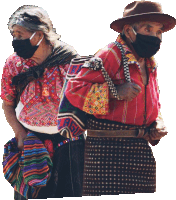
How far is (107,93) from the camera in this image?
638cm

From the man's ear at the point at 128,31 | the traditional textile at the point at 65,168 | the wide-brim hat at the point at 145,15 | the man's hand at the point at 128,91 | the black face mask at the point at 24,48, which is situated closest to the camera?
the man's hand at the point at 128,91

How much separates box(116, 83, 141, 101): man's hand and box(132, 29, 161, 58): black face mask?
1.20 feet

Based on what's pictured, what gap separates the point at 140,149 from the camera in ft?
21.7

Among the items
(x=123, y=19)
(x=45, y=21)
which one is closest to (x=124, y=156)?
(x=123, y=19)

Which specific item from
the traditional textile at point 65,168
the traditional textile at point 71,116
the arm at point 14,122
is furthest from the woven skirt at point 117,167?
the arm at point 14,122

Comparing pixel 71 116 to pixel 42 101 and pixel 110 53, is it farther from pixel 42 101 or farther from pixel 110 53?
pixel 42 101

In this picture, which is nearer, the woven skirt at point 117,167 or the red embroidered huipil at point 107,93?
the red embroidered huipil at point 107,93

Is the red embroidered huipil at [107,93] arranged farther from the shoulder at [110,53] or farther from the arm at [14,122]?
the arm at [14,122]

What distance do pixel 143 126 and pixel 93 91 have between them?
0.60m

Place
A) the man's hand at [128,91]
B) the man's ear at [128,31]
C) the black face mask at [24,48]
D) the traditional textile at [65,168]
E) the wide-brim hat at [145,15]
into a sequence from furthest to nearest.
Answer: the traditional textile at [65,168]
the black face mask at [24,48]
the man's ear at [128,31]
the wide-brim hat at [145,15]
the man's hand at [128,91]

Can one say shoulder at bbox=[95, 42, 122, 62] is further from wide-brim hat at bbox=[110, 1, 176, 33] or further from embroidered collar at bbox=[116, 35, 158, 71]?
wide-brim hat at bbox=[110, 1, 176, 33]

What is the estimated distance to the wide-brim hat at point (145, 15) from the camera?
6463mm

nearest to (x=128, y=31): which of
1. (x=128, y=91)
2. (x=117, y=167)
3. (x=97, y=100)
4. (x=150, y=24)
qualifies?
(x=150, y=24)

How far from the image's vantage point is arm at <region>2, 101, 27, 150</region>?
7926 millimetres
